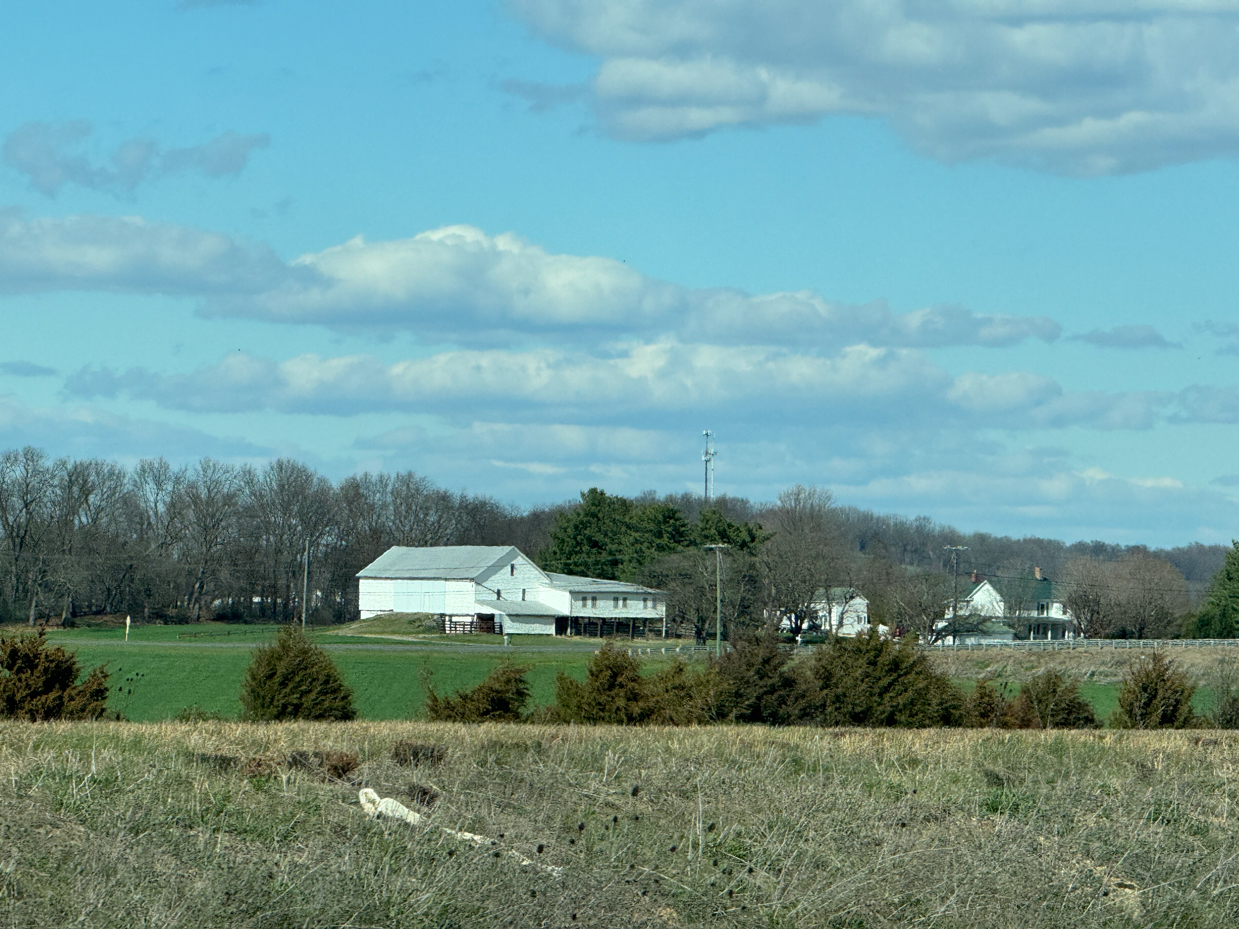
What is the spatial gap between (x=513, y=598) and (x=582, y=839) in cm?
8676

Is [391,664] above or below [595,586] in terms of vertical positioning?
below

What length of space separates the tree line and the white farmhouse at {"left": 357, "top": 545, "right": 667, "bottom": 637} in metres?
2.87

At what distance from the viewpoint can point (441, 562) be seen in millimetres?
98188

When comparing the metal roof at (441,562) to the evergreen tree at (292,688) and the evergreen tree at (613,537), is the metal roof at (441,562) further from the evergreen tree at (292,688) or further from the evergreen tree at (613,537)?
the evergreen tree at (292,688)

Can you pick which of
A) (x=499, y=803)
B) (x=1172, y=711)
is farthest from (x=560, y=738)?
(x=1172, y=711)

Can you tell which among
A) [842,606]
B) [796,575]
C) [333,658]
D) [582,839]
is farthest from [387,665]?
[582,839]

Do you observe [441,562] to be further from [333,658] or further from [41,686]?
[41,686]

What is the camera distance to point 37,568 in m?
96.2

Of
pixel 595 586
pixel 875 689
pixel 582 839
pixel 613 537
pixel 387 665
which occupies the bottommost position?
pixel 387 665

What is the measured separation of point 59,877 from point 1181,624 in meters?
93.8

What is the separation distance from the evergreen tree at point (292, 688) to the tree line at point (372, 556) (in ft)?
192

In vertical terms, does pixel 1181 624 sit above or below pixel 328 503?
below

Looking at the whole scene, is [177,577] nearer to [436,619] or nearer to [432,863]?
[436,619]

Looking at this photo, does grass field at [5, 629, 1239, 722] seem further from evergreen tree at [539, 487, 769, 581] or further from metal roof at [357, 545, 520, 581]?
evergreen tree at [539, 487, 769, 581]
